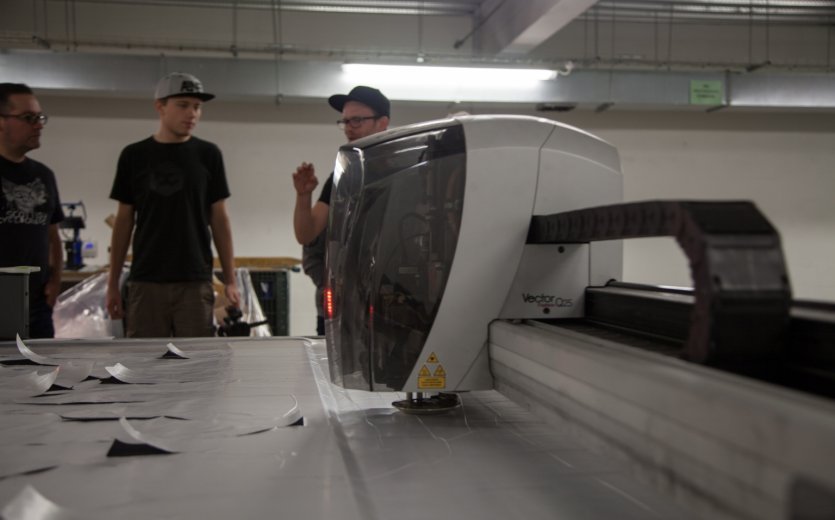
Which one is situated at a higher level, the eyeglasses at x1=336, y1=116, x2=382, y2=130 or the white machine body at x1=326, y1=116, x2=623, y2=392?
the eyeglasses at x1=336, y1=116, x2=382, y2=130

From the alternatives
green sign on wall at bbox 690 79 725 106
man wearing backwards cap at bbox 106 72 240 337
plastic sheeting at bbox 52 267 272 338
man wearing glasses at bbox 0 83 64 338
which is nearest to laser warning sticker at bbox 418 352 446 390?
man wearing backwards cap at bbox 106 72 240 337

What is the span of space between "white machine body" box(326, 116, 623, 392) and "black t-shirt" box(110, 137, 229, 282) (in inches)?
54.9

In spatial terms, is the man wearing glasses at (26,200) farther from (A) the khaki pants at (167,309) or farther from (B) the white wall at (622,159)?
(B) the white wall at (622,159)

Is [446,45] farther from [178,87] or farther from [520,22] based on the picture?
[178,87]

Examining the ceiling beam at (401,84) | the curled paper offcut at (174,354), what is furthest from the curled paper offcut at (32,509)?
→ the ceiling beam at (401,84)

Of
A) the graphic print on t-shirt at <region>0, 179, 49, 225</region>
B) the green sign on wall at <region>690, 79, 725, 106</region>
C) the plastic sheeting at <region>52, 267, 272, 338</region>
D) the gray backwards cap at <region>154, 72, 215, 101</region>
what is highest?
the green sign on wall at <region>690, 79, 725, 106</region>

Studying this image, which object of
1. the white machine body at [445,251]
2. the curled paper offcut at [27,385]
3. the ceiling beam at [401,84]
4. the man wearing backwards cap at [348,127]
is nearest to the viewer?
the white machine body at [445,251]

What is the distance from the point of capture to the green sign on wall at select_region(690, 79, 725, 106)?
561 centimetres

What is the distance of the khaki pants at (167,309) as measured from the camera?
7.63 feet

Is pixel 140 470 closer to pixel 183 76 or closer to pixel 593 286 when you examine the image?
pixel 593 286

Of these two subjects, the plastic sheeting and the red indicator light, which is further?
the plastic sheeting

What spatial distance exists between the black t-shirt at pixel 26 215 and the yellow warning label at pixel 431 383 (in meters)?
1.92

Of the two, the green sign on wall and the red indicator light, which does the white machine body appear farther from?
the green sign on wall

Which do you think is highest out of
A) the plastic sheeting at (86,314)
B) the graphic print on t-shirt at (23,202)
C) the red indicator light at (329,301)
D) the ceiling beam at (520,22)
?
the ceiling beam at (520,22)
